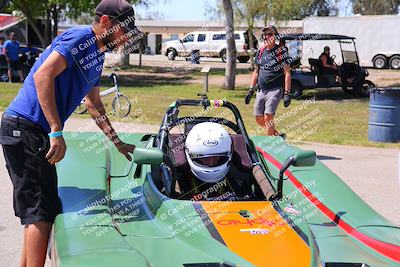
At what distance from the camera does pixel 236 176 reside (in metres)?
4.56

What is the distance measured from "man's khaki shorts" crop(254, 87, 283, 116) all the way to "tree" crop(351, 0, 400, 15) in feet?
224

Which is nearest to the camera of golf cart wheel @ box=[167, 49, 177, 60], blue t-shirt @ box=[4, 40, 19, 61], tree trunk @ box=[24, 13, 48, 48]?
blue t-shirt @ box=[4, 40, 19, 61]

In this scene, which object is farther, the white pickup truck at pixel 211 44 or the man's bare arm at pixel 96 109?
the white pickup truck at pixel 211 44

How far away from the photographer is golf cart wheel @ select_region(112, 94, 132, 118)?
43.9ft

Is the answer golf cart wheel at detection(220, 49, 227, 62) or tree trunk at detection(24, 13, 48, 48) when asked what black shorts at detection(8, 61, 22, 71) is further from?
golf cart wheel at detection(220, 49, 227, 62)

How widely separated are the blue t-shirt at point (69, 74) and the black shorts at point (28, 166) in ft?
0.24

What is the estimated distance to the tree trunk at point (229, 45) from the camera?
19.5 meters

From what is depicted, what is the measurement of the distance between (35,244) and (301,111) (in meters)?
12.5

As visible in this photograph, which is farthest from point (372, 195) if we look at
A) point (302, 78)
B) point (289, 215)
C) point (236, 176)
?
point (302, 78)

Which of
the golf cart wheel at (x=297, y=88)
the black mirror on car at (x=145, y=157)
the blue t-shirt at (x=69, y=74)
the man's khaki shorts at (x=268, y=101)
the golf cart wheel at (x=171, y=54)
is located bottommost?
the golf cart wheel at (x=171, y=54)

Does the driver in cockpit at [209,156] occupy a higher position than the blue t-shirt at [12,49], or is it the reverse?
the driver in cockpit at [209,156]

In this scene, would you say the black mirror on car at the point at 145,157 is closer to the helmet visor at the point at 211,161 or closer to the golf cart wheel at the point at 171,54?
the helmet visor at the point at 211,161

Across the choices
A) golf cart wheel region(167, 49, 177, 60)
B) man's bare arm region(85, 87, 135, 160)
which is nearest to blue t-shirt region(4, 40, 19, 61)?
man's bare arm region(85, 87, 135, 160)

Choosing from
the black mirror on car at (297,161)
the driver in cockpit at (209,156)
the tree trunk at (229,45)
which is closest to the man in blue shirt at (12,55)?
the tree trunk at (229,45)
